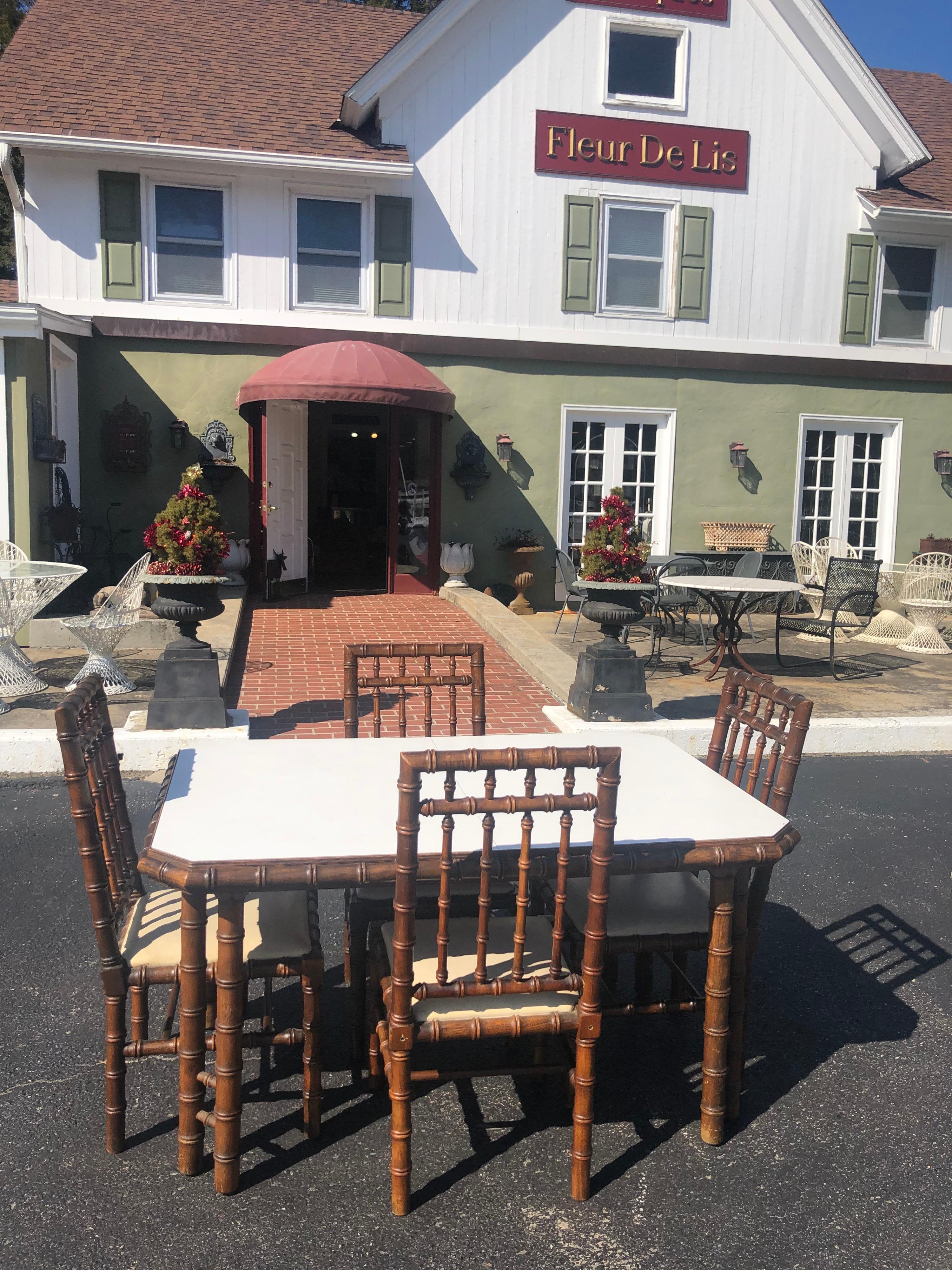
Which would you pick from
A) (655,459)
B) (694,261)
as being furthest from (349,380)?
(694,261)

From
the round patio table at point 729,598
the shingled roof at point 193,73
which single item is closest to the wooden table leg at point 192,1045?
the round patio table at point 729,598

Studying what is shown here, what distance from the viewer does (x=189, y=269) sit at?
1194 centimetres

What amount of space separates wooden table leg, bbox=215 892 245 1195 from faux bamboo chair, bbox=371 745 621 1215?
366mm

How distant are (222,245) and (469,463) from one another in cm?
373

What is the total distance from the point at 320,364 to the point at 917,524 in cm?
818

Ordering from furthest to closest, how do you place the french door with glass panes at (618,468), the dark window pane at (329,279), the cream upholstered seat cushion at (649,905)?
the french door with glass panes at (618,468)
the dark window pane at (329,279)
the cream upholstered seat cushion at (649,905)

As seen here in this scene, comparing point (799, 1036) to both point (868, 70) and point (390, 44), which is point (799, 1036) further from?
point (390, 44)

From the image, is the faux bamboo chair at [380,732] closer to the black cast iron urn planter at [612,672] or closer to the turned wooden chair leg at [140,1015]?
the turned wooden chair leg at [140,1015]

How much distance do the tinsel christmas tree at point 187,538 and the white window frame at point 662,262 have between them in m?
7.56

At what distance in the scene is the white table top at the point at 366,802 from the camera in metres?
2.53

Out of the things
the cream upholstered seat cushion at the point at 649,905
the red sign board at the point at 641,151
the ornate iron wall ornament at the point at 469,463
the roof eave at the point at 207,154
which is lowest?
the cream upholstered seat cushion at the point at 649,905

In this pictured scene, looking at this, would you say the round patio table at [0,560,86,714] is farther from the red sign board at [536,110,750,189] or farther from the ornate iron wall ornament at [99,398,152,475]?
the red sign board at [536,110,750,189]

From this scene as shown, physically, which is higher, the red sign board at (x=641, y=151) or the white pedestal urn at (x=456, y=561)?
the red sign board at (x=641, y=151)

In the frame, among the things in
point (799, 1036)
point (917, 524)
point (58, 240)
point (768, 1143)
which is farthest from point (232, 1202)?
point (917, 524)
